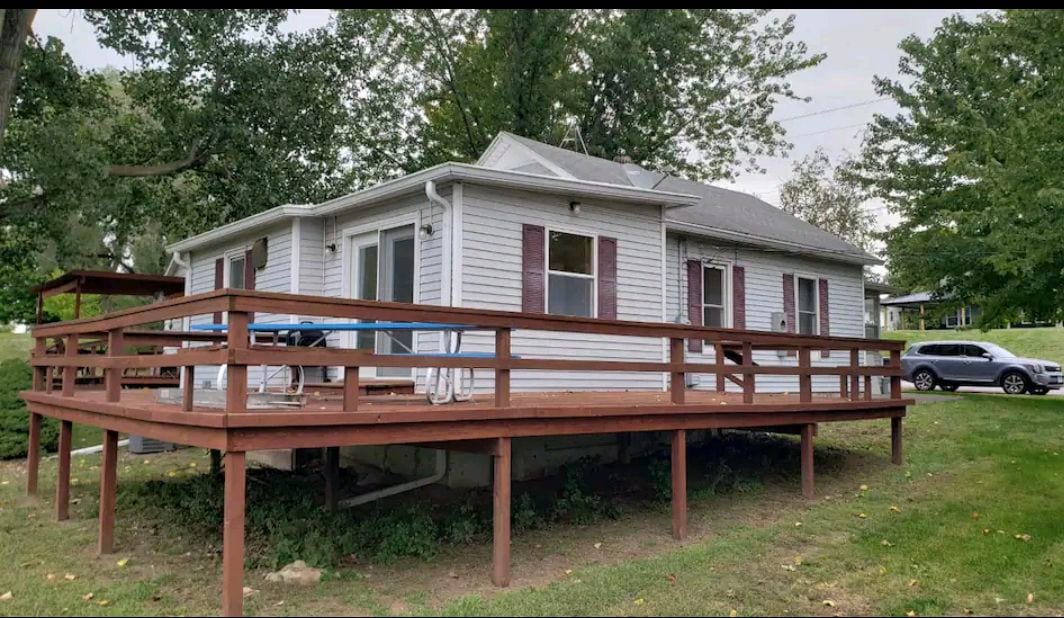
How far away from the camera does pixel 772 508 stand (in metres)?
7.27

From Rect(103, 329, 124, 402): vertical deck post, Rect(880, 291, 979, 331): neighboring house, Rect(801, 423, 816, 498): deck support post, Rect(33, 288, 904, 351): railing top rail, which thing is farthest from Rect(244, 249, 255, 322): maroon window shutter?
Rect(880, 291, 979, 331): neighboring house

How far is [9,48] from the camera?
32.2ft

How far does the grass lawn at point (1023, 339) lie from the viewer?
2787cm

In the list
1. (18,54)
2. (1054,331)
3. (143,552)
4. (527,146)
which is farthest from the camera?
(1054,331)

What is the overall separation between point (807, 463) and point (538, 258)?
3.56 m

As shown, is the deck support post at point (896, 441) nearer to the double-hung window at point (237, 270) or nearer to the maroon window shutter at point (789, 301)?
the maroon window shutter at point (789, 301)

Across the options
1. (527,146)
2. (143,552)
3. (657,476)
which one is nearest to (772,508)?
(657,476)

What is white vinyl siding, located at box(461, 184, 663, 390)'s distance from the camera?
25.9 ft

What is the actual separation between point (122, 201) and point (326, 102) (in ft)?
15.8

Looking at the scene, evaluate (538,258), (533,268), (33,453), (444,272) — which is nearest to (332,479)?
(444,272)

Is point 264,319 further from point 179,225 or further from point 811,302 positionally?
point 179,225

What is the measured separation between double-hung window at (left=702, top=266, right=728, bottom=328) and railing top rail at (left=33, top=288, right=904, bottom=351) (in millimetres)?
3539

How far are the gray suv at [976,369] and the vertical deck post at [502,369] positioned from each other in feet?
49.2

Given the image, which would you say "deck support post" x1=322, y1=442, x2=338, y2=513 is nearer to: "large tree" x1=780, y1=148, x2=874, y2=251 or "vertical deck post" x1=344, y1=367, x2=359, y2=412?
"vertical deck post" x1=344, y1=367, x2=359, y2=412
